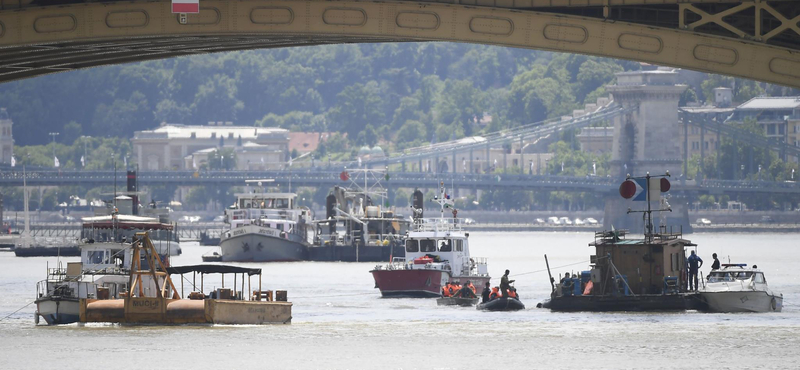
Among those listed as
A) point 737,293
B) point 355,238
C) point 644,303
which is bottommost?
point 644,303

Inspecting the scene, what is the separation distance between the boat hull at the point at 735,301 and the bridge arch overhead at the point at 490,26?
58.7 feet

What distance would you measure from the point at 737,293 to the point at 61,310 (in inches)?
890

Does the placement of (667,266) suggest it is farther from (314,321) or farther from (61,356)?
(61,356)

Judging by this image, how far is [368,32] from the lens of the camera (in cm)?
4609

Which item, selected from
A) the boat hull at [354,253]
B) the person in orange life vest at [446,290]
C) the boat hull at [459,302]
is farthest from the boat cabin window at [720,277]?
the boat hull at [354,253]

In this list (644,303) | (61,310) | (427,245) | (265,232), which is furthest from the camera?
(265,232)

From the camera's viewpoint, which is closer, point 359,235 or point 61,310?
point 61,310

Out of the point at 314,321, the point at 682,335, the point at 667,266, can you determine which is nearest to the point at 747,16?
the point at 682,335

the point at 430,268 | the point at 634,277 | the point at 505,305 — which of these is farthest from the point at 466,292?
the point at 634,277

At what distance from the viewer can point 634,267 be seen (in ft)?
212

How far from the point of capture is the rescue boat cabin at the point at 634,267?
64.2 metres

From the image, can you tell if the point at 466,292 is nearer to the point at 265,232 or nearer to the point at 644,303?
the point at 644,303

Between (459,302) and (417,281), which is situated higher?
(417,281)

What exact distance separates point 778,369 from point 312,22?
562 inches
